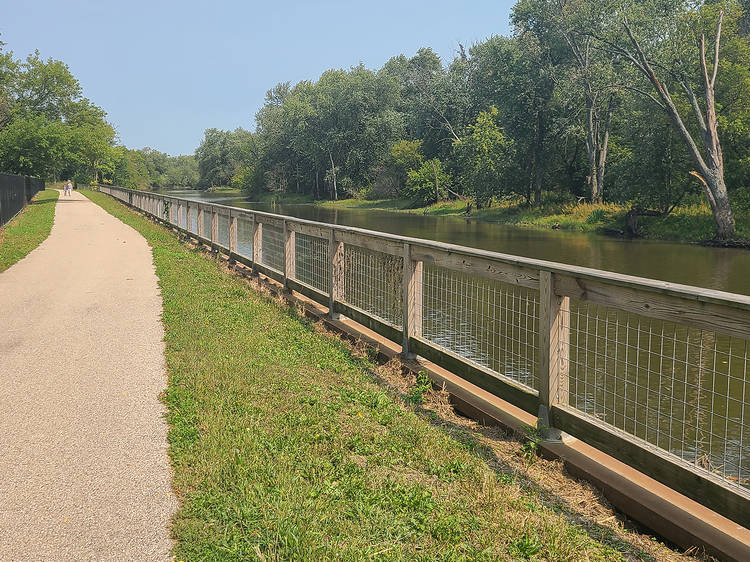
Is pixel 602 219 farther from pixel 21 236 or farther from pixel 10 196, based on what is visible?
pixel 10 196

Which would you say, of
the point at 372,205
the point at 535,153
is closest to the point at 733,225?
the point at 535,153

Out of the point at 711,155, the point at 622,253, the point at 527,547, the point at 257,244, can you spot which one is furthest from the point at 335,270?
the point at 711,155

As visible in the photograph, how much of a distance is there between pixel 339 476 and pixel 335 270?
187 inches

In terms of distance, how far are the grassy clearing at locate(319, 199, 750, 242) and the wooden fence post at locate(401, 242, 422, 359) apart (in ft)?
79.2

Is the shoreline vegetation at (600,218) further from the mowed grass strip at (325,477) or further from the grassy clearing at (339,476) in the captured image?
the mowed grass strip at (325,477)

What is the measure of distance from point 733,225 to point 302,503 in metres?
27.3

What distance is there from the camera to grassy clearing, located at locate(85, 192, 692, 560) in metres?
3.36

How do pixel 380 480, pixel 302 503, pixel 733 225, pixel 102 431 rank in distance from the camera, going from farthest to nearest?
pixel 733 225, pixel 102 431, pixel 380 480, pixel 302 503

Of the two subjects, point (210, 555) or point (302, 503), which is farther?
point (302, 503)

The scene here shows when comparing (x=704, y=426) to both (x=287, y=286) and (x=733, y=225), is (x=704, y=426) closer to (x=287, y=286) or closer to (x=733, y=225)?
(x=287, y=286)

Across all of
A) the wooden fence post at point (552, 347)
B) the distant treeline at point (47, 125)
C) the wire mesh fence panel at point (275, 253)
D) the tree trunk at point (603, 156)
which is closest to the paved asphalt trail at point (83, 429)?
the wire mesh fence panel at point (275, 253)

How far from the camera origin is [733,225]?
87.0 feet

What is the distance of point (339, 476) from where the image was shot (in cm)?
409

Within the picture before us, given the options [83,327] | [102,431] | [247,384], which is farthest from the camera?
[83,327]
